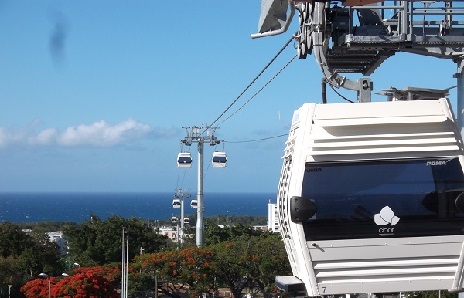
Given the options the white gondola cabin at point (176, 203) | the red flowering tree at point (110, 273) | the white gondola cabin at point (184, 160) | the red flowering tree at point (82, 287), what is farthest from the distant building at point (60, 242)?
the red flowering tree at point (82, 287)

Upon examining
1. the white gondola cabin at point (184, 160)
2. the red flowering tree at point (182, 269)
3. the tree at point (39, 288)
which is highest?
the white gondola cabin at point (184, 160)

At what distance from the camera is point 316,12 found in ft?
36.5

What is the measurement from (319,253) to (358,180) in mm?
806

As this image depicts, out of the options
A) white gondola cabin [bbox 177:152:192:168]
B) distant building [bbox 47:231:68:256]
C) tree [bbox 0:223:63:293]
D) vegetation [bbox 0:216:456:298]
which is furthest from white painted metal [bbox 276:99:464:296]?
distant building [bbox 47:231:68:256]

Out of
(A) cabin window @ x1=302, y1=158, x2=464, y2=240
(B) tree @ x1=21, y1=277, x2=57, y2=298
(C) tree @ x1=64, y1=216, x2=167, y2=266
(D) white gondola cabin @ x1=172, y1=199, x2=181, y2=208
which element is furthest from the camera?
(D) white gondola cabin @ x1=172, y1=199, x2=181, y2=208

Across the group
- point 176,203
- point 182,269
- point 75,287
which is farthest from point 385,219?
point 176,203

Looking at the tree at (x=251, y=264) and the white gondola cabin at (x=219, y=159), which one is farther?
the white gondola cabin at (x=219, y=159)

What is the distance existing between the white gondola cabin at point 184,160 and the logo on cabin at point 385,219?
28583 millimetres

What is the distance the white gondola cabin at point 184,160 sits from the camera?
36.3m

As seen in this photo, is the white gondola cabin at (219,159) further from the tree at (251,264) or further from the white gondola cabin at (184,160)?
the tree at (251,264)

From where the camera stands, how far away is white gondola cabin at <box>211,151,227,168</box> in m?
36.5

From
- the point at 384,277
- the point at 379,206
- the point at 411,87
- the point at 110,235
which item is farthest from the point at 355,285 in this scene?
the point at 110,235

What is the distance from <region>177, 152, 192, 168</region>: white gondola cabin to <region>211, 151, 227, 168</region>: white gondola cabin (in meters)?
1.07

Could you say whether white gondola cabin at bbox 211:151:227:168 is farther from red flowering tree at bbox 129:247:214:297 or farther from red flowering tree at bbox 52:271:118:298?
red flowering tree at bbox 52:271:118:298
